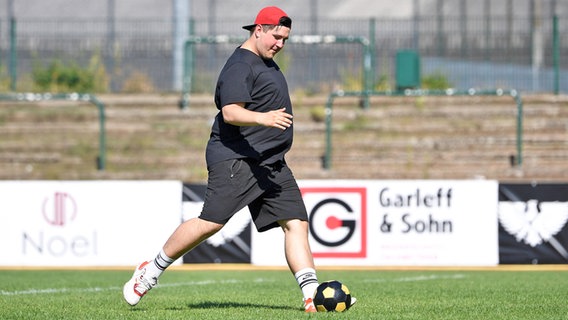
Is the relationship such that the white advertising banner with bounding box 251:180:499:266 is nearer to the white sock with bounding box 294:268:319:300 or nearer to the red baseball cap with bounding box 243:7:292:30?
the white sock with bounding box 294:268:319:300

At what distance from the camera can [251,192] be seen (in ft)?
25.6

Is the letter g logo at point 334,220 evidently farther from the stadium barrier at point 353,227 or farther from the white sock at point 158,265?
the white sock at point 158,265

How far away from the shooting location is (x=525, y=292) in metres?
9.93

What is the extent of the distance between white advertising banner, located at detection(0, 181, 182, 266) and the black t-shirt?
8.69 metres

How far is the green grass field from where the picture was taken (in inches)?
300

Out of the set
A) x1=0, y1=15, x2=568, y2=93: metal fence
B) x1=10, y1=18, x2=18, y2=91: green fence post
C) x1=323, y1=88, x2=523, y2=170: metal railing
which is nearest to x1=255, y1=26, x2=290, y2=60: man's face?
x1=323, y1=88, x2=523, y2=170: metal railing

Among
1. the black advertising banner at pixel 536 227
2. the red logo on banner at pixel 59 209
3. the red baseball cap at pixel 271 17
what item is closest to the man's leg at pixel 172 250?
the red baseball cap at pixel 271 17

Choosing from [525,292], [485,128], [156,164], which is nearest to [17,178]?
[156,164]

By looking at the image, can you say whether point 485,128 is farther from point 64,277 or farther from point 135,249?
point 64,277

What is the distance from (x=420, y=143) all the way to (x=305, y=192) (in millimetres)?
6414

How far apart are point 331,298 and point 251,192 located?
0.93 m

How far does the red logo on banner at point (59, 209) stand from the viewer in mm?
16250

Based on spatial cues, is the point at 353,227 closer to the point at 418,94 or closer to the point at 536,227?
the point at 536,227

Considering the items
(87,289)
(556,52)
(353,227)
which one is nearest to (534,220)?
(353,227)
